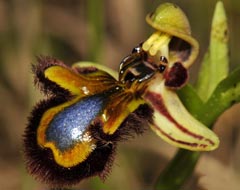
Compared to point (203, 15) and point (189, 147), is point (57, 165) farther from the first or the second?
point (203, 15)

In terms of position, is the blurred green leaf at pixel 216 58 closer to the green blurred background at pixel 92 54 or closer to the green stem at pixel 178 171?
the green stem at pixel 178 171

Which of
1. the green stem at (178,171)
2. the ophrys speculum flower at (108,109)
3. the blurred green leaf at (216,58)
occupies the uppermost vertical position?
the blurred green leaf at (216,58)

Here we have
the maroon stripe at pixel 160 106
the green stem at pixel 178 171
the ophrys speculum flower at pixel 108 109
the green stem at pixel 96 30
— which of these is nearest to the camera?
the ophrys speculum flower at pixel 108 109

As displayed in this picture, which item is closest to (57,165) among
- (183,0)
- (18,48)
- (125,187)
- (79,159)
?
(79,159)

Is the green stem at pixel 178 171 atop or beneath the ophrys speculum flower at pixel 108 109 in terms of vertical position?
beneath

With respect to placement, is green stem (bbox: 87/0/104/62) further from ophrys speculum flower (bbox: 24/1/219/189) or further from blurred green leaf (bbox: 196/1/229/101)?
blurred green leaf (bbox: 196/1/229/101)

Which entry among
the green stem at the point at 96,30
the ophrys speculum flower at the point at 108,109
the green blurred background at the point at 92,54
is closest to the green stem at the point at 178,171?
the ophrys speculum flower at the point at 108,109

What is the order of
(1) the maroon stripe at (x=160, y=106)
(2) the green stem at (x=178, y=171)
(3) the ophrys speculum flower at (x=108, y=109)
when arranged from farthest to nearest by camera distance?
(2) the green stem at (x=178, y=171)
(1) the maroon stripe at (x=160, y=106)
(3) the ophrys speculum flower at (x=108, y=109)

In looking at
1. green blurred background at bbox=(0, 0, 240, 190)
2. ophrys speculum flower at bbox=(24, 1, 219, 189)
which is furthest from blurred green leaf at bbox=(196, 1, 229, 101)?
green blurred background at bbox=(0, 0, 240, 190)
